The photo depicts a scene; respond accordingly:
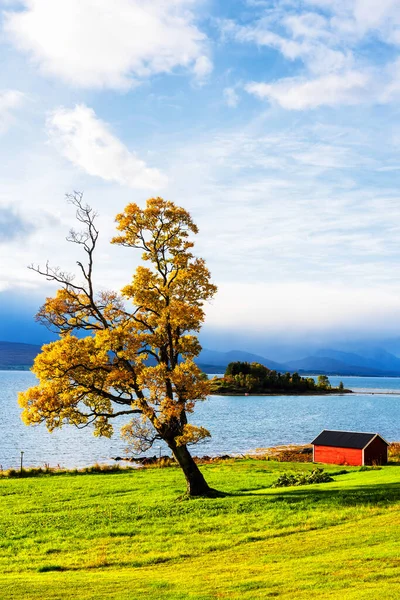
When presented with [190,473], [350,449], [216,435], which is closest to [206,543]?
[190,473]

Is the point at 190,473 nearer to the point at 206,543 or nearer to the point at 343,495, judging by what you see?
the point at 343,495

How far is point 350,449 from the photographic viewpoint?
63875 mm

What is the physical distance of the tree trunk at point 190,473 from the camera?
3227 centimetres

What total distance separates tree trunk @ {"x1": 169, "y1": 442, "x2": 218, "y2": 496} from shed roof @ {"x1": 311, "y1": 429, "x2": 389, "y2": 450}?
1349 inches

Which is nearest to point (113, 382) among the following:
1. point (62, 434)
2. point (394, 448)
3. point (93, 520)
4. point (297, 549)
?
point (93, 520)

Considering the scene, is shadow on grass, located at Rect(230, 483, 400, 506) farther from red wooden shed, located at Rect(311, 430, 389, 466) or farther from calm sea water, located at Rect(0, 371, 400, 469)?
calm sea water, located at Rect(0, 371, 400, 469)

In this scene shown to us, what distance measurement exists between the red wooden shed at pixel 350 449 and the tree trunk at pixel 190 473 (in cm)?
3404

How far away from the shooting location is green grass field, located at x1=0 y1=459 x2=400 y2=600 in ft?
49.5

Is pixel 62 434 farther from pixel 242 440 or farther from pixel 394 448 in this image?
pixel 394 448

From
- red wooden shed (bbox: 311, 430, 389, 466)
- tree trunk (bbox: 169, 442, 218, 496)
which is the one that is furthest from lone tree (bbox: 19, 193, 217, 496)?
red wooden shed (bbox: 311, 430, 389, 466)

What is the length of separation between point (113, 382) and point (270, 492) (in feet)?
40.5

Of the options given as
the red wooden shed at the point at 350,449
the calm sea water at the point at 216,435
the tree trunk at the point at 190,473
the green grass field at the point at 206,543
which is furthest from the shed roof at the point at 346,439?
the tree trunk at the point at 190,473

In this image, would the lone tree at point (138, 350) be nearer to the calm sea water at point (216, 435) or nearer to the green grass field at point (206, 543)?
the green grass field at point (206, 543)

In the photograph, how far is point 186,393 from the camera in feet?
96.6
